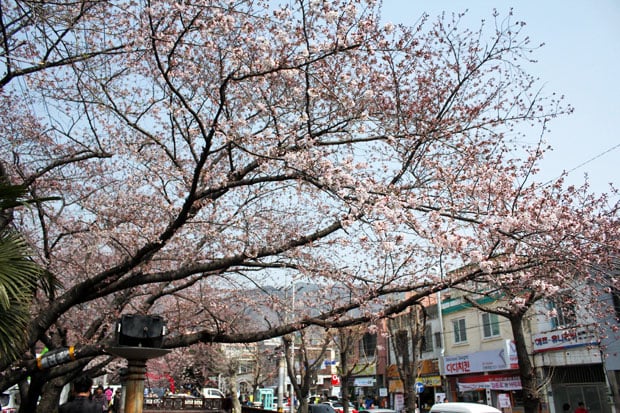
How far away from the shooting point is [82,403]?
5984 mm

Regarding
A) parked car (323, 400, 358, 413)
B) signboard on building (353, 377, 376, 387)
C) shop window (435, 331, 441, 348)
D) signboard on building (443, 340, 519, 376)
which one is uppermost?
shop window (435, 331, 441, 348)

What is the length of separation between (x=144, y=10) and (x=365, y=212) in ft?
11.4

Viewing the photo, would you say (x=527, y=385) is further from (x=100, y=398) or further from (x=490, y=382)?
(x=490, y=382)

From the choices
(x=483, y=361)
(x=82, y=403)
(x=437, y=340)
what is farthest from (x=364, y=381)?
(x=82, y=403)

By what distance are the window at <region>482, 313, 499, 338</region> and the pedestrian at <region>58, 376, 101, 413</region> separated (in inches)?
795

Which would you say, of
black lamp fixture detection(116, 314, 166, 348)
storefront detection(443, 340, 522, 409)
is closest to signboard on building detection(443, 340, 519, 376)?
storefront detection(443, 340, 522, 409)

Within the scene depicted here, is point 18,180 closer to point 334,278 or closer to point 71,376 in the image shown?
point 71,376

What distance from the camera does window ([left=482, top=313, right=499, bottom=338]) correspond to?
23.1m

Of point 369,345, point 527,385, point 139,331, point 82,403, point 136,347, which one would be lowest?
point 82,403

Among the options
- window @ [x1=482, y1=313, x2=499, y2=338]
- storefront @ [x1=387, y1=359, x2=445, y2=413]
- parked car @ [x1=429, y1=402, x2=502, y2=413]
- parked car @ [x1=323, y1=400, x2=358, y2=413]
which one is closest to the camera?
parked car @ [x1=429, y1=402, x2=502, y2=413]

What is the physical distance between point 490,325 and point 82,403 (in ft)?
69.0

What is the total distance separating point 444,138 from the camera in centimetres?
664

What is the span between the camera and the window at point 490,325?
75.9ft

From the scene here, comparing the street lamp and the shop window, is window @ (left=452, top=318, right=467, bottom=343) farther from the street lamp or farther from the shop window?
the street lamp
